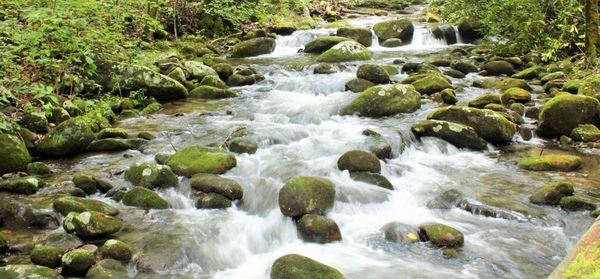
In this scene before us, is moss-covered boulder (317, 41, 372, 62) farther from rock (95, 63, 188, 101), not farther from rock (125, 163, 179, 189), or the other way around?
rock (125, 163, 179, 189)

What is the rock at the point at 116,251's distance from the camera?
15.4 feet

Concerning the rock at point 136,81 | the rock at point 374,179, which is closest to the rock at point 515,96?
the rock at point 374,179

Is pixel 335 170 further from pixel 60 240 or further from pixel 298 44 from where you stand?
pixel 298 44

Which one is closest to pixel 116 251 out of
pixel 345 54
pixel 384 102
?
pixel 384 102

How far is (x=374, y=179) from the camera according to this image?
22.3 ft

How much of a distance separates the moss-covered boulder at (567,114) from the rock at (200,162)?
5745 millimetres

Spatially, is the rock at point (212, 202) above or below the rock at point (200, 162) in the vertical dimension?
below

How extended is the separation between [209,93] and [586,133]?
26.9 feet

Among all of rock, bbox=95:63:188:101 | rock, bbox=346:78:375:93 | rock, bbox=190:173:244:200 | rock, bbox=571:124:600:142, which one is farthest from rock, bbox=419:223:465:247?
rock, bbox=95:63:188:101

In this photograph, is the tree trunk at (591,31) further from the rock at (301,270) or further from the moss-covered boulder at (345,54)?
the rock at (301,270)

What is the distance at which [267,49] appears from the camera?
17812mm

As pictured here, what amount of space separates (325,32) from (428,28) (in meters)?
4.61

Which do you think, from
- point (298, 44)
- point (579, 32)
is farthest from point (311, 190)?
point (298, 44)

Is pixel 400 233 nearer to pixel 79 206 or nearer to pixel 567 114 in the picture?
pixel 79 206
